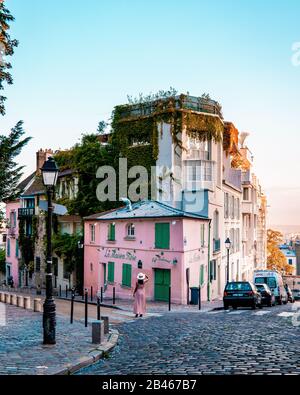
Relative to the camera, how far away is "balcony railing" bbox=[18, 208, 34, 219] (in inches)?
1751

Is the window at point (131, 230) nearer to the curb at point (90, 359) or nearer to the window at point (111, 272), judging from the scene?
the window at point (111, 272)

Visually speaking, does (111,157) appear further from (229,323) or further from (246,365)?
(246,365)

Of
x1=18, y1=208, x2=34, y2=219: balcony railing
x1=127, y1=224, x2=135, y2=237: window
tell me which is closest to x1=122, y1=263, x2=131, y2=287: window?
x1=127, y1=224, x2=135, y2=237: window

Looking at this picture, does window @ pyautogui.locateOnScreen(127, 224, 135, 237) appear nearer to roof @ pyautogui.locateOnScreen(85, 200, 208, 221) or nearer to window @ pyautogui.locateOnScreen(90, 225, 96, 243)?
roof @ pyautogui.locateOnScreen(85, 200, 208, 221)

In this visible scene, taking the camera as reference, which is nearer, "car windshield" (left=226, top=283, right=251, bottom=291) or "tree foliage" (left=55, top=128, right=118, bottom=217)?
"car windshield" (left=226, top=283, right=251, bottom=291)

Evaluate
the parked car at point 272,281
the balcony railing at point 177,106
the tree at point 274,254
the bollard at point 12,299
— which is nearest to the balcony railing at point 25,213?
the balcony railing at point 177,106

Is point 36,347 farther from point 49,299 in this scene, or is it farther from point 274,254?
point 274,254

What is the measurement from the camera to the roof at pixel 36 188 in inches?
1721

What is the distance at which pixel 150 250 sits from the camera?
92.5 feet

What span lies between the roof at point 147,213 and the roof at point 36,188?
12.4 m

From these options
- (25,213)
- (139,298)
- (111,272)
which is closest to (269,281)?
(111,272)

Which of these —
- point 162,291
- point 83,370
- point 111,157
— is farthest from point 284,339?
point 111,157

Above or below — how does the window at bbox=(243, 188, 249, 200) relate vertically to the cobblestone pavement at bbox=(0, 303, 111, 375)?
above

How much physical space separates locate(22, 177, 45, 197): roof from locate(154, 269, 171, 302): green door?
1862cm
